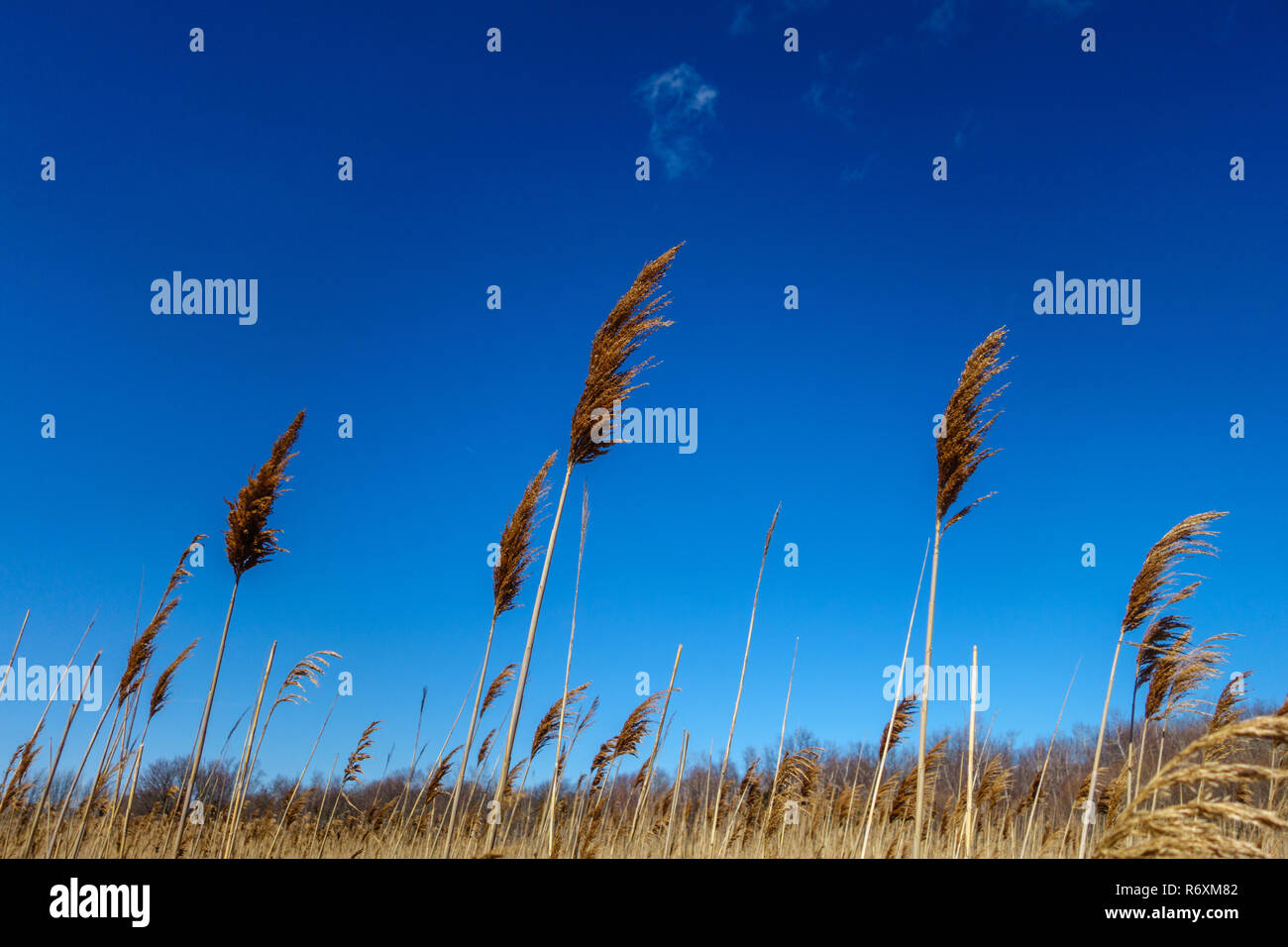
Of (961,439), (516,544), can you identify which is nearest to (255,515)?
(516,544)

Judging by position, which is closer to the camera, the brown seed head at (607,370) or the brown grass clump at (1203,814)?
the brown grass clump at (1203,814)

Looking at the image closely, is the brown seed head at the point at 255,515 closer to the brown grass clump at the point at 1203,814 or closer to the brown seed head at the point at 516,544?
the brown seed head at the point at 516,544

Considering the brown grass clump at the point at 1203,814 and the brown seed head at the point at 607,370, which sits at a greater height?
the brown seed head at the point at 607,370

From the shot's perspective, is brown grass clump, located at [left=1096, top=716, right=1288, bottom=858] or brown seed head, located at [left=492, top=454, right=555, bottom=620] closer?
brown grass clump, located at [left=1096, top=716, right=1288, bottom=858]

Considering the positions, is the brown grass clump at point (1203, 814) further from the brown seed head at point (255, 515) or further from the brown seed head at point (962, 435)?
the brown seed head at point (255, 515)

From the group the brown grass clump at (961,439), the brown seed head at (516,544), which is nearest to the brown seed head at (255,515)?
the brown seed head at (516,544)

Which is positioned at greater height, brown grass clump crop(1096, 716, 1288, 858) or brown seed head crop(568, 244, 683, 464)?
brown seed head crop(568, 244, 683, 464)

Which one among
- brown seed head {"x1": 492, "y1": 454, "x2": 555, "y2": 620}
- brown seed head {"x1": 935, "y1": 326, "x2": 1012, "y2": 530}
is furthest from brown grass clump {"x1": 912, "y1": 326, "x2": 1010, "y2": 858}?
brown seed head {"x1": 492, "y1": 454, "x2": 555, "y2": 620}

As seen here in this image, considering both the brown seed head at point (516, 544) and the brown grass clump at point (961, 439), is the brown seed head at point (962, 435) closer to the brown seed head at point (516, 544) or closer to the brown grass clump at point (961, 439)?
the brown grass clump at point (961, 439)

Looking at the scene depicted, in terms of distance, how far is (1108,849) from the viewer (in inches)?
96.7

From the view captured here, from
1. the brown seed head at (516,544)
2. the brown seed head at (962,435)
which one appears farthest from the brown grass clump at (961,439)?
the brown seed head at (516,544)

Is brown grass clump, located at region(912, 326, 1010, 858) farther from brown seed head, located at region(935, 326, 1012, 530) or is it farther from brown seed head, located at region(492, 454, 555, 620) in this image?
brown seed head, located at region(492, 454, 555, 620)
